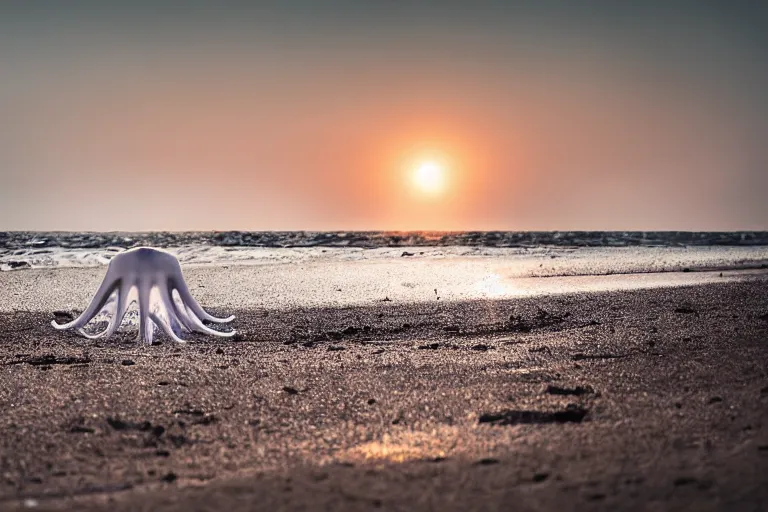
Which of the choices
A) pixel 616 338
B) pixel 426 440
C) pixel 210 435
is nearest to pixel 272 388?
pixel 210 435

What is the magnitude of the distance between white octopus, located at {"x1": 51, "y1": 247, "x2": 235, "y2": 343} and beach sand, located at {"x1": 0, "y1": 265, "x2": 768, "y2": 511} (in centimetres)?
Result: 24

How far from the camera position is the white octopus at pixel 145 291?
6094mm

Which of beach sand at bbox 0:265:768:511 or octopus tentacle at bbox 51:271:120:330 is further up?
octopus tentacle at bbox 51:271:120:330

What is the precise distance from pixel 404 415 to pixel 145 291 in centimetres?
345

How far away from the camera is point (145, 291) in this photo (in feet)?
20.1

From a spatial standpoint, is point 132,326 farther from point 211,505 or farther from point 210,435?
point 211,505

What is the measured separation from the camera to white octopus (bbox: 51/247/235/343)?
6.09 m

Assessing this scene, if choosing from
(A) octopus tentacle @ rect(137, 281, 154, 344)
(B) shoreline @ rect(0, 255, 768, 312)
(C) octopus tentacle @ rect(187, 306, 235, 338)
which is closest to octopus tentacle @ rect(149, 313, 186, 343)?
(A) octopus tentacle @ rect(137, 281, 154, 344)

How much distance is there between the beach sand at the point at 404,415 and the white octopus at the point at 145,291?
0.78 ft

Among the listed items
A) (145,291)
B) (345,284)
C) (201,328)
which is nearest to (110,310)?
(145,291)

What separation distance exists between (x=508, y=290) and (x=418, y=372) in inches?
221

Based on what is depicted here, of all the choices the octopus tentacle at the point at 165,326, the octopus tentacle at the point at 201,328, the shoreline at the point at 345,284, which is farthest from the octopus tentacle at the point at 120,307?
the shoreline at the point at 345,284

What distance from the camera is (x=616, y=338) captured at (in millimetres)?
5469

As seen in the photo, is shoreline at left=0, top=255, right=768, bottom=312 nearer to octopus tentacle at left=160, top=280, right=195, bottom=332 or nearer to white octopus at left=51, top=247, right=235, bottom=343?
octopus tentacle at left=160, top=280, right=195, bottom=332
